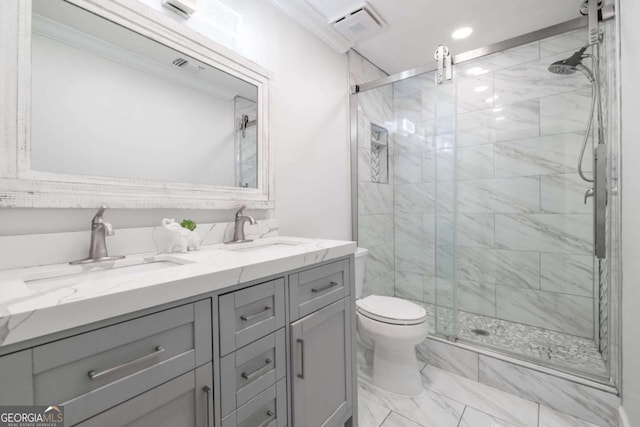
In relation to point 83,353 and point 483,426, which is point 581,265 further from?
point 83,353

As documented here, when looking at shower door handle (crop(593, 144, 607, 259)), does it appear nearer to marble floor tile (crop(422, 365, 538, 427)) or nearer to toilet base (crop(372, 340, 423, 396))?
marble floor tile (crop(422, 365, 538, 427))

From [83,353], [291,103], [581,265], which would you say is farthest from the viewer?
[581,265]

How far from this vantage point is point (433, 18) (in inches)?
77.0

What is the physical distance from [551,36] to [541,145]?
0.81 metres

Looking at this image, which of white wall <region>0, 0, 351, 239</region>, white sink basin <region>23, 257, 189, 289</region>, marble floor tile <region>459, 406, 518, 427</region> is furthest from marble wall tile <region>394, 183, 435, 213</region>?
white sink basin <region>23, 257, 189, 289</region>

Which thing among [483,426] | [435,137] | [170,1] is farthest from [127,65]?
[483,426]

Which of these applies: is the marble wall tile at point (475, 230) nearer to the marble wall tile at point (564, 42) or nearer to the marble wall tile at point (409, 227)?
the marble wall tile at point (409, 227)

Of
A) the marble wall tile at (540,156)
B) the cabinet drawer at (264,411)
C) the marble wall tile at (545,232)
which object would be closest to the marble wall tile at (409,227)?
the marble wall tile at (545,232)

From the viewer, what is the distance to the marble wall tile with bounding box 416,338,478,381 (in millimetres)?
1803

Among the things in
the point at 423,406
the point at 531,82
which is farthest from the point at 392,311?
the point at 531,82

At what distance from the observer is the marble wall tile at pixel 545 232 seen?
202 cm

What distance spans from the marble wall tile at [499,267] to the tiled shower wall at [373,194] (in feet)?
2.01

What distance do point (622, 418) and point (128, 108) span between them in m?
2.59

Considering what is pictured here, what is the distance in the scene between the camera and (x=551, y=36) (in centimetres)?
163
